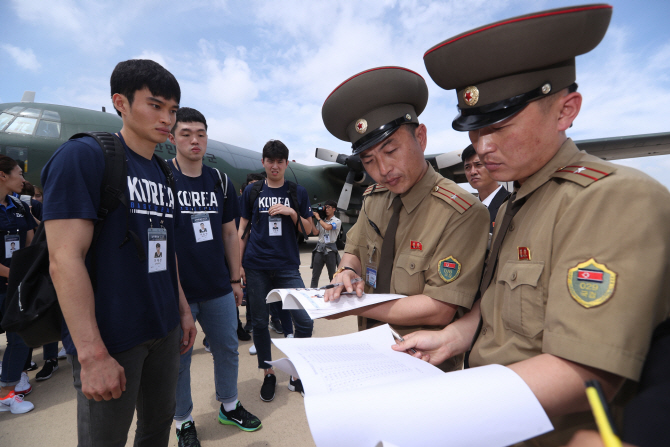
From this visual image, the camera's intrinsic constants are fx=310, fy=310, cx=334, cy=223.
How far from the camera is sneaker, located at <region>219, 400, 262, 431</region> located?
2.36 m

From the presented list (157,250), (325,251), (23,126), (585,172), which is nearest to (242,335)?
(325,251)

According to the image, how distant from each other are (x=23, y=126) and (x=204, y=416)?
298 inches

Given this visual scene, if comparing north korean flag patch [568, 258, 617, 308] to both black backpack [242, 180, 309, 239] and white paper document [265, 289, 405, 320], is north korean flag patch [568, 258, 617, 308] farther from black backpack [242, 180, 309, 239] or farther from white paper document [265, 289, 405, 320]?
black backpack [242, 180, 309, 239]

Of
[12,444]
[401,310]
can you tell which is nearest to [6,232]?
[12,444]

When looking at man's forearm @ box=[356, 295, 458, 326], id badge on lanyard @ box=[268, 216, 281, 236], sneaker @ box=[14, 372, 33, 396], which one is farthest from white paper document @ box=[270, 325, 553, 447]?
sneaker @ box=[14, 372, 33, 396]

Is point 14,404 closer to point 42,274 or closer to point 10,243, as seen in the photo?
point 10,243

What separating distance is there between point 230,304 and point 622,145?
460 inches

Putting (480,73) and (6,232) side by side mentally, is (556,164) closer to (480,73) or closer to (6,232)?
(480,73)

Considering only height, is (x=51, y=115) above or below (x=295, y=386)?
above

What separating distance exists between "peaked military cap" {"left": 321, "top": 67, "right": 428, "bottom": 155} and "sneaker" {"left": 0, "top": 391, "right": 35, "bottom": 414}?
134 inches

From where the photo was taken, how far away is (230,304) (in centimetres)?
239

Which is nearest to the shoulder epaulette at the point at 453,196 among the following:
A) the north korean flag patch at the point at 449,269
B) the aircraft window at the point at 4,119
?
the north korean flag patch at the point at 449,269

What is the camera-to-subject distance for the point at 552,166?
88cm

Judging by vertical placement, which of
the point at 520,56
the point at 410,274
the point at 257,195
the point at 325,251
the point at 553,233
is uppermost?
the point at 520,56
